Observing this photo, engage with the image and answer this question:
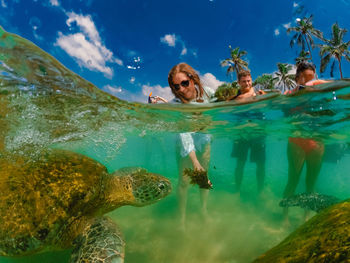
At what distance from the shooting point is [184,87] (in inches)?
209

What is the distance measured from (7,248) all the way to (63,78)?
12.8 feet

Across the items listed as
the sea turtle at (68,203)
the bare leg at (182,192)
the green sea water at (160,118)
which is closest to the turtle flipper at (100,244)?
the sea turtle at (68,203)

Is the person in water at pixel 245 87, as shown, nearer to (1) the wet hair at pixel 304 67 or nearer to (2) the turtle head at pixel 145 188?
(1) the wet hair at pixel 304 67

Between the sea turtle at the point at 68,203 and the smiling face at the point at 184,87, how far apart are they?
2.59m

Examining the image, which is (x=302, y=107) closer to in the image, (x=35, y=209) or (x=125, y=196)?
(x=125, y=196)

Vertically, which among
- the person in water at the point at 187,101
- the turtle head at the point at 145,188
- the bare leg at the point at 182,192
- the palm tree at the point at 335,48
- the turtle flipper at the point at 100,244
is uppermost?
the palm tree at the point at 335,48

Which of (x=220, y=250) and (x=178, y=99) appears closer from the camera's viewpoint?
(x=220, y=250)

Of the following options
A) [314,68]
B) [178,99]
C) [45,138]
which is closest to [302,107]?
[314,68]

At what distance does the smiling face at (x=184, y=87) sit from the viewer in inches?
197

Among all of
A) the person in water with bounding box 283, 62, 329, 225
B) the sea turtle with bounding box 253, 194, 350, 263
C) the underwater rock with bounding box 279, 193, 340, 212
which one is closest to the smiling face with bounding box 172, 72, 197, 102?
the person in water with bounding box 283, 62, 329, 225

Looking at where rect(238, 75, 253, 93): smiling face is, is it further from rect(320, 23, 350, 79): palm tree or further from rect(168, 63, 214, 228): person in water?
rect(320, 23, 350, 79): palm tree

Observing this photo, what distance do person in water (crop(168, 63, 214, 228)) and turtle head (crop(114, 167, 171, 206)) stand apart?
1.30 meters

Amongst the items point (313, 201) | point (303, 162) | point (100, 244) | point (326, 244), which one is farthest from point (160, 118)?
point (326, 244)

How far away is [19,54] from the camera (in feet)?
13.5
